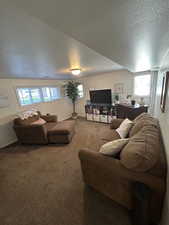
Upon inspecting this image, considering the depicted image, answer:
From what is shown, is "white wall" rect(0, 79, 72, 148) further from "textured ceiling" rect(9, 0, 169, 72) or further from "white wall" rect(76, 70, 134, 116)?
"textured ceiling" rect(9, 0, 169, 72)

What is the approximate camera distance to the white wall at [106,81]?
408cm

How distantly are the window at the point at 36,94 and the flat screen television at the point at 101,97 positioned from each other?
1803 millimetres

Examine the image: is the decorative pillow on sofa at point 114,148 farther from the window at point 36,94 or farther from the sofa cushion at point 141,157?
the window at point 36,94

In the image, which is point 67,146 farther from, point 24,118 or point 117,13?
point 117,13

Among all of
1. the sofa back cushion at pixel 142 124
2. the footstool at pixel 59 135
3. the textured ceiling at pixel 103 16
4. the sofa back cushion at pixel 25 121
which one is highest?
the textured ceiling at pixel 103 16

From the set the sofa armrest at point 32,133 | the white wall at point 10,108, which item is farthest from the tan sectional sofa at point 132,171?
the white wall at point 10,108

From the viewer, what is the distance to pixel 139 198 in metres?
0.96

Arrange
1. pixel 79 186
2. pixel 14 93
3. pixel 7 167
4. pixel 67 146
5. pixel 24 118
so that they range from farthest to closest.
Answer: pixel 14 93 → pixel 24 118 → pixel 67 146 → pixel 7 167 → pixel 79 186

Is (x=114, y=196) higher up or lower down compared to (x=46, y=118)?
lower down

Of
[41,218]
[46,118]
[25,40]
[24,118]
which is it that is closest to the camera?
[25,40]

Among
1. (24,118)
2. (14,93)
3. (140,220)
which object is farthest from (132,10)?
(14,93)

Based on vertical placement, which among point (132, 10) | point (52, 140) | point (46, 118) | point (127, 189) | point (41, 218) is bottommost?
point (41, 218)

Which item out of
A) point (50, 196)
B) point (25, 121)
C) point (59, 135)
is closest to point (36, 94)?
point (25, 121)

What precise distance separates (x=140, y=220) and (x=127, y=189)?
0.87 ft
